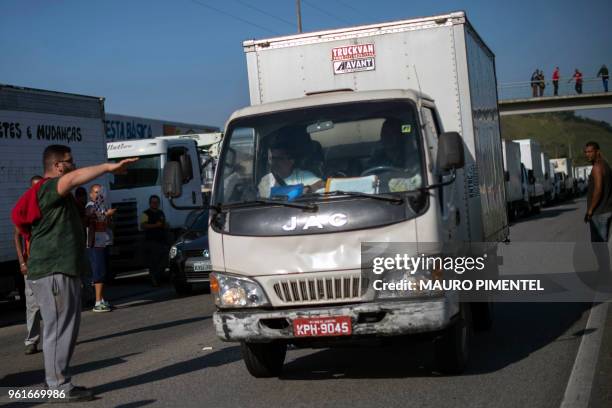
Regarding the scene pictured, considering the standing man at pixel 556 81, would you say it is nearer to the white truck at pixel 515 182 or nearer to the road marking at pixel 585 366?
the white truck at pixel 515 182

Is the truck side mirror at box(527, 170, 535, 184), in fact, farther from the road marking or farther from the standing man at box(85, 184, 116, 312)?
the road marking

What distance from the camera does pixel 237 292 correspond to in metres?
6.95

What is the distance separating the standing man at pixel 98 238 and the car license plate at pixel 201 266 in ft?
5.57

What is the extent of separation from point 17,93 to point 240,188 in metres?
9.39

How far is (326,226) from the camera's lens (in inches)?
266

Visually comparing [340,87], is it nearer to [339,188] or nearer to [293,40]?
[293,40]

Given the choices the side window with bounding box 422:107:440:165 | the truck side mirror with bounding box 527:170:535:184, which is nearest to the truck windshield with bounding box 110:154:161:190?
the side window with bounding box 422:107:440:165

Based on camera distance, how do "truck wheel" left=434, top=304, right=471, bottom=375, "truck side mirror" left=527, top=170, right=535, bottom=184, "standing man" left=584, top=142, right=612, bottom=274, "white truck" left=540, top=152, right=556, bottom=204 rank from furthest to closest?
"white truck" left=540, top=152, right=556, bottom=204 → "truck side mirror" left=527, top=170, right=535, bottom=184 → "standing man" left=584, top=142, right=612, bottom=274 → "truck wheel" left=434, top=304, right=471, bottom=375

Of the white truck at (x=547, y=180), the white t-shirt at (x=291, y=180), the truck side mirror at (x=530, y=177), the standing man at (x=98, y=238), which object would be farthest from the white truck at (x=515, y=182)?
the white t-shirt at (x=291, y=180)

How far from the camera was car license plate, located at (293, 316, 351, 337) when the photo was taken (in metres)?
6.65

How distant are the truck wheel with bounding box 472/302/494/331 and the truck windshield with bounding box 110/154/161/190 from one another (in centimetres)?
1200

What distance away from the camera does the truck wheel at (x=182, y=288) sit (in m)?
16.2

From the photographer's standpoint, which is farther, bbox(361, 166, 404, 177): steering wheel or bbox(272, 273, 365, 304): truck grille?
bbox(361, 166, 404, 177): steering wheel

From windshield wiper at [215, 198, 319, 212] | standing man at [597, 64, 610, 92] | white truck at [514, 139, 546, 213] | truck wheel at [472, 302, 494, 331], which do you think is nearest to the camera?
windshield wiper at [215, 198, 319, 212]
